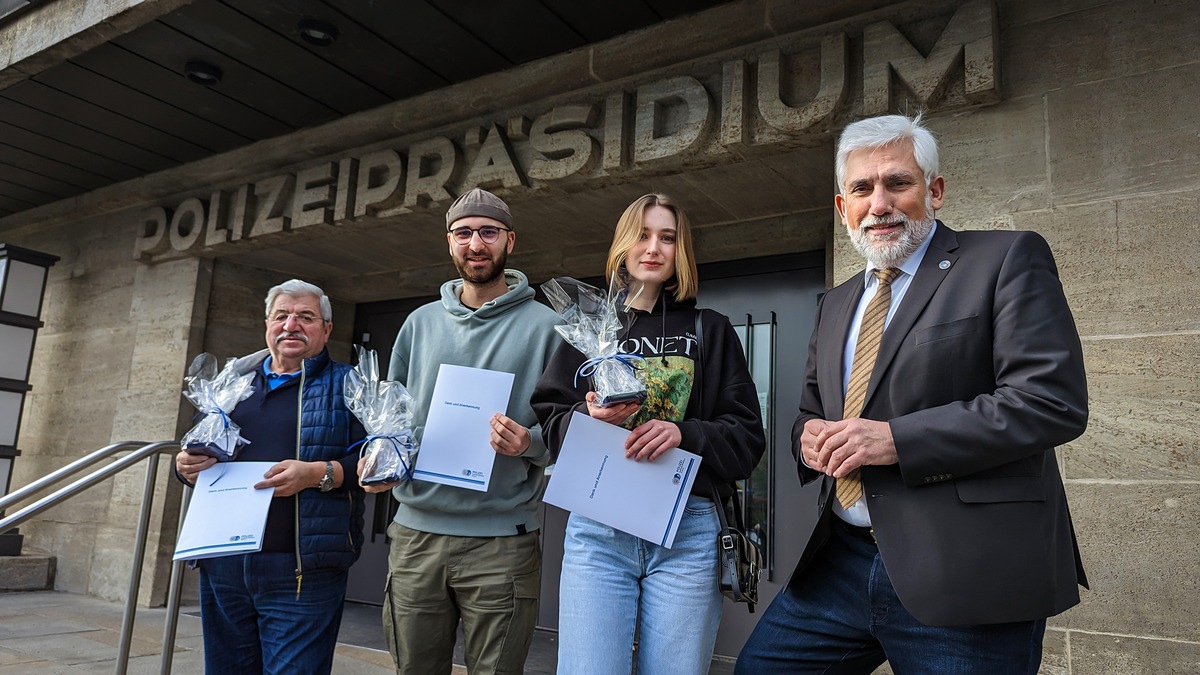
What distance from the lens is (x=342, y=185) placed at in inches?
220

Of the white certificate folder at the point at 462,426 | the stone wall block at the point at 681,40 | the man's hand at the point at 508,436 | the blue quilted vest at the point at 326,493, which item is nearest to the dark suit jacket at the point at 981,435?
the man's hand at the point at 508,436

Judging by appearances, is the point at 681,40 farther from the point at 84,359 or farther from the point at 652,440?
the point at 84,359

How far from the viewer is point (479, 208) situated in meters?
2.69

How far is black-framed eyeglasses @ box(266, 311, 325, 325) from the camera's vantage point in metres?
2.84

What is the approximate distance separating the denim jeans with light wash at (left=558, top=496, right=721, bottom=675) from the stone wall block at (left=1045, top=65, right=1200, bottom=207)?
239 cm

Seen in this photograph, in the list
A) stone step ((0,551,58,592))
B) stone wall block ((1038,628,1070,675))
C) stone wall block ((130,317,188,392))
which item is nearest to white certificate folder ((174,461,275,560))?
stone wall block ((1038,628,1070,675))

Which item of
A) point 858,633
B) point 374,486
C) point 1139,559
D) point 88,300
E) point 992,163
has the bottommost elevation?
point 858,633

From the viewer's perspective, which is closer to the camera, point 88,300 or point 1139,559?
point 1139,559

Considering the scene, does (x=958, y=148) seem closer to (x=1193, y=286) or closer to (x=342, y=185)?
(x=1193, y=286)

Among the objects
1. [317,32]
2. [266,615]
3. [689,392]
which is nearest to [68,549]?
[317,32]

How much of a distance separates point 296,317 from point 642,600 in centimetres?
160

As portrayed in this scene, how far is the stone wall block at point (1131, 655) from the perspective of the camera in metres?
2.91

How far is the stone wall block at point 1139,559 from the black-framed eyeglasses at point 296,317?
3.00 meters

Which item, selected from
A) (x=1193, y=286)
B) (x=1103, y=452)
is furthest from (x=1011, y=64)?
(x=1103, y=452)
